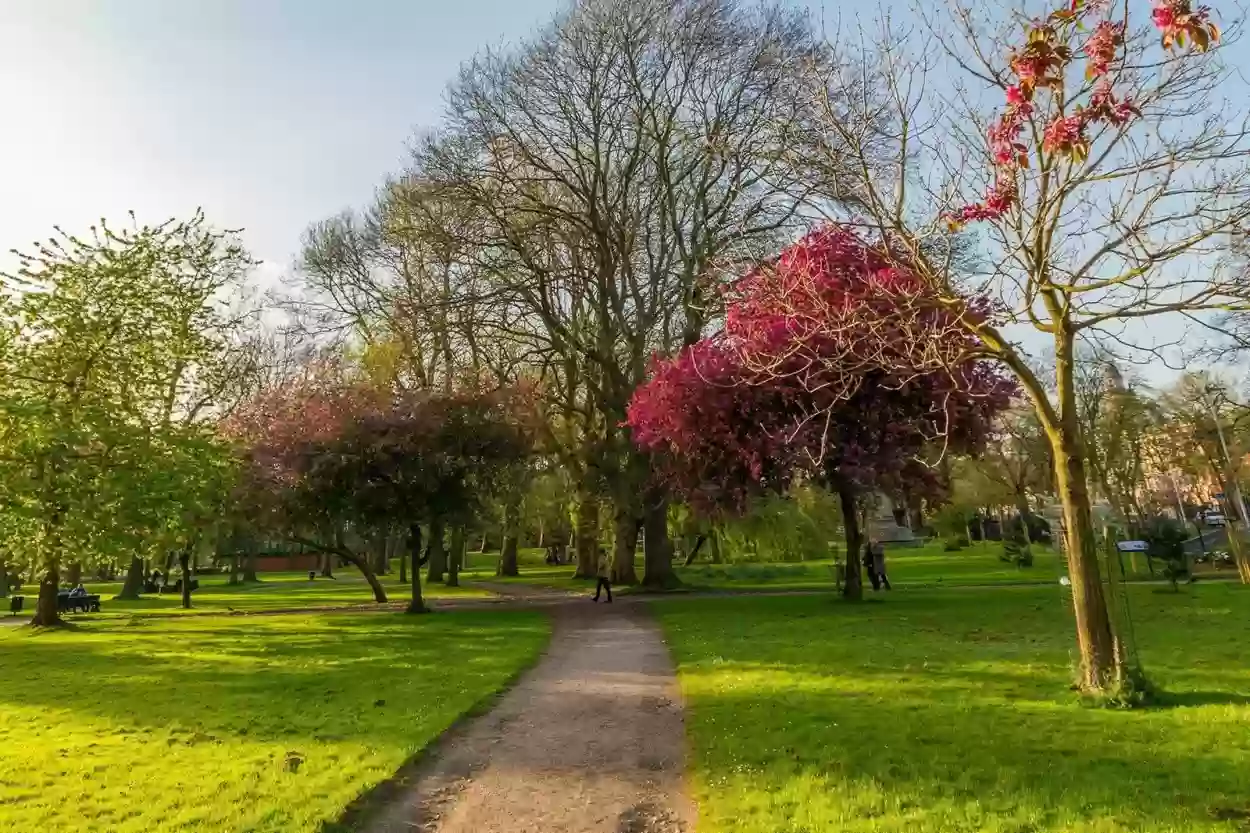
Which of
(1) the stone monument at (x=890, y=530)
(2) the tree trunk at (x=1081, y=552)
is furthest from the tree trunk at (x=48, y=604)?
(1) the stone monument at (x=890, y=530)

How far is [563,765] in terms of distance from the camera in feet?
22.2

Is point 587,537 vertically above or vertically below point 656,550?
above

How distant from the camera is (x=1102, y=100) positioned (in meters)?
4.73

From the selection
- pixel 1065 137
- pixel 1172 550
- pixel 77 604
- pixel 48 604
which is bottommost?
pixel 77 604

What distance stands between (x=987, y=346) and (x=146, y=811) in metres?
8.22

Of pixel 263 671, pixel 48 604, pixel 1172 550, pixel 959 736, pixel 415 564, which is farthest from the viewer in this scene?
pixel 48 604

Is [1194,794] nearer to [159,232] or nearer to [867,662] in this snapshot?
[867,662]

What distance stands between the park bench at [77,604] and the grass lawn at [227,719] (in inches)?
387

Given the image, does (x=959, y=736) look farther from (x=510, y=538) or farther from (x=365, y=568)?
(x=510, y=538)

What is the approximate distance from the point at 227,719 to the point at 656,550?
18195 millimetres

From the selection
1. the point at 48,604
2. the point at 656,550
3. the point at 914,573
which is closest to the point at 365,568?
the point at 48,604

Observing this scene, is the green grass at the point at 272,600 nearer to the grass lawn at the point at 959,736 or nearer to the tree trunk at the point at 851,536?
the tree trunk at the point at 851,536

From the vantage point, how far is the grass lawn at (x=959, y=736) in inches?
203

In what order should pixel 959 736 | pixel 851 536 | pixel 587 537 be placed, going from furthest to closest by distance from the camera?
pixel 587 537, pixel 851 536, pixel 959 736
